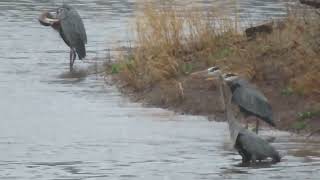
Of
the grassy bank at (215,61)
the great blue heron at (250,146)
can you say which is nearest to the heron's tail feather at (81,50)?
the grassy bank at (215,61)

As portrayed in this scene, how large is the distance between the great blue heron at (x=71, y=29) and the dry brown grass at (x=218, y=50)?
6.06 ft

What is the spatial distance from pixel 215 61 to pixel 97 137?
386cm

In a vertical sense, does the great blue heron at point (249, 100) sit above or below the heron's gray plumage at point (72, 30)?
above

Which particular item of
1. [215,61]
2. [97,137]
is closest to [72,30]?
[215,61]

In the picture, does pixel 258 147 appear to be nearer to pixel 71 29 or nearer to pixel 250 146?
pixel 250 146

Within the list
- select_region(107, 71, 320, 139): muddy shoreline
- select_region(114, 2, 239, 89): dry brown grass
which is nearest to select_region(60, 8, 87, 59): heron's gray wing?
→ select_region(114, 2, 239, 89): dry brown grass

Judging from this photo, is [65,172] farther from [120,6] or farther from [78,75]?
[120,6]

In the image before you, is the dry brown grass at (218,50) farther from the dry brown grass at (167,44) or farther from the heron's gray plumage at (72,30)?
the heron's gray plumage at (72,30)

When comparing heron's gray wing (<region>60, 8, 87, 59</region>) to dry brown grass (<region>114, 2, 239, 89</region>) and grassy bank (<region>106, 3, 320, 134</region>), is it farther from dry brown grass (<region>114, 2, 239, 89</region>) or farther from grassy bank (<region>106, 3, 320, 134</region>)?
dry brown grass (<region>114, 2, 239, 89</region>)

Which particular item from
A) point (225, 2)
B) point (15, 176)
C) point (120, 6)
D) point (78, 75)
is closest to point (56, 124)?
point (15, 176)

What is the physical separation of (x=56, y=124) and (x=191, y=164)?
3155 mm

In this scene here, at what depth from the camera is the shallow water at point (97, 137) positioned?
474 inches

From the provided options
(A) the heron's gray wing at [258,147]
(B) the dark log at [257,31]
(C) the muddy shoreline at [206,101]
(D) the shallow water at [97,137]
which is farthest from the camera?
(B) the dark log at [257,31]

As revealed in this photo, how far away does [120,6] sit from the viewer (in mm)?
30703
